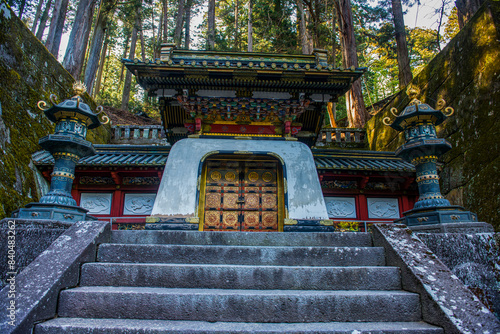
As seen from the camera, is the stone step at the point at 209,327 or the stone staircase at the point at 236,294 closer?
the stone step at the point at 209,327

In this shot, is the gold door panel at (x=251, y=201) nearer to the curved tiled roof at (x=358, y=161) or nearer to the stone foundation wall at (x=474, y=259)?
the curved tiled roof at (x=358, y=161)

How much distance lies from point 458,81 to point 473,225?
5.60m

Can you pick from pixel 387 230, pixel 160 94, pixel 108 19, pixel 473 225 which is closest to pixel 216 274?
pixel 387 230

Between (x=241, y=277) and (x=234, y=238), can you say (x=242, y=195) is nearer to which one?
(x=234, y=238)

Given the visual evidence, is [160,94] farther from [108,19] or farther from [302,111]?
[108,19]

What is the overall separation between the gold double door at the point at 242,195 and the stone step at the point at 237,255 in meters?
4.15

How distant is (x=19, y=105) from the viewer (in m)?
7.11

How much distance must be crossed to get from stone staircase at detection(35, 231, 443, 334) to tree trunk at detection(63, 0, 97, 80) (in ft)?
37.5

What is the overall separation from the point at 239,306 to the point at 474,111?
789cm

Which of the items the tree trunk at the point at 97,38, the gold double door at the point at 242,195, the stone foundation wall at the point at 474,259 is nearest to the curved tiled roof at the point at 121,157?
the gold double door at the point at 242,195

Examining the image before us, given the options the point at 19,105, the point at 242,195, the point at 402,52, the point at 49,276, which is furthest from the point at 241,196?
the point at 402,52

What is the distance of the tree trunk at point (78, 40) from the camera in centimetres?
1180

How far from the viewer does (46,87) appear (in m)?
8.27

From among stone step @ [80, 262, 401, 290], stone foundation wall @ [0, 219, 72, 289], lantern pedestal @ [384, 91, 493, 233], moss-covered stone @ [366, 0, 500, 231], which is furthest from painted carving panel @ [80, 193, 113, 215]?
moss-covered stone @ [366, 0, 500, 231]
